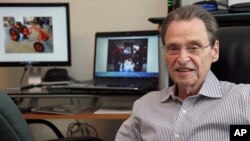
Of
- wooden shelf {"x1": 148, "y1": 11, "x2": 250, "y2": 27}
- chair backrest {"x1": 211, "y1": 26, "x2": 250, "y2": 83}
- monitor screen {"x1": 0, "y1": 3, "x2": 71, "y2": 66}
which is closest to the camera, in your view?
chair backrest {"x1": 211, "y1": 26, "x2": 250, "y2": 83}

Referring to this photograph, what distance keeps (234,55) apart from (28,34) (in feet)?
4.53

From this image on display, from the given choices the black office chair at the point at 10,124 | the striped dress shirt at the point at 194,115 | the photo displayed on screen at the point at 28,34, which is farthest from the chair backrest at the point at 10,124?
the photo displayed on screen at the point at 28,34

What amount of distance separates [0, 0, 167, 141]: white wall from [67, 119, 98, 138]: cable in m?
0.05

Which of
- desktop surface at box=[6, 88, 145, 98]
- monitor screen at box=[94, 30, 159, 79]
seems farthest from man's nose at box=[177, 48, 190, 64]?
monitor screen at box=[94, 30, 159, 79]

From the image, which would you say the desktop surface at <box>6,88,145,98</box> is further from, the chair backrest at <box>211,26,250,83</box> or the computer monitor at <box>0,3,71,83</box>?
the chair backrest at <box>211,26,250,83</box>

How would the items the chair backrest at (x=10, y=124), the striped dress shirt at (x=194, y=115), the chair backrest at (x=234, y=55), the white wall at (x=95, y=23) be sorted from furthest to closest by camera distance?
1. the white wall at (x=95, y=23)
2. the chair backrest at (x=234, y=55)
3. the striped dress shirt at (x=194, y=115)
4. the chair backrest at (x=10, y=124)

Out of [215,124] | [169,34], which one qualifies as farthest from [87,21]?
[215,124]

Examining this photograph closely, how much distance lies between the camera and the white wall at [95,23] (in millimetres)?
2311

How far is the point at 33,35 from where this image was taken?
2199mm

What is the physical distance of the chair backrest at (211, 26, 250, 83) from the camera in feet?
4.25

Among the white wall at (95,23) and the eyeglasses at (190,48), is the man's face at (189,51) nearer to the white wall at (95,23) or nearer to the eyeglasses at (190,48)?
the eyeglasses at (190,48)

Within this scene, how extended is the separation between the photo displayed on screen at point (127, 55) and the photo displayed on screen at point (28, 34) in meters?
0.40

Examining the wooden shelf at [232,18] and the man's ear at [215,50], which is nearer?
the man's ear at [215,50]

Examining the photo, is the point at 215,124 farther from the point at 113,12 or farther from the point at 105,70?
the point at 113,12
